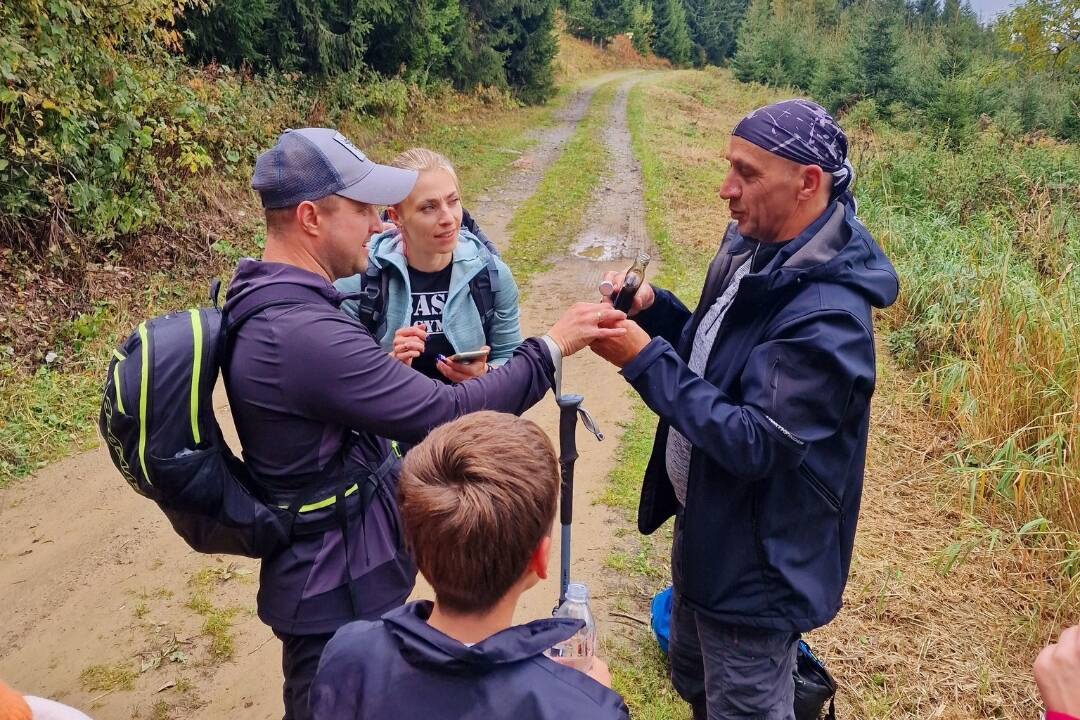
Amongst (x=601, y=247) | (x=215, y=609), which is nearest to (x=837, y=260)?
(x=215, y=609)

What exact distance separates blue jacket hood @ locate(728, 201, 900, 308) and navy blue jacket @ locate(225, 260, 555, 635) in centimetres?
70

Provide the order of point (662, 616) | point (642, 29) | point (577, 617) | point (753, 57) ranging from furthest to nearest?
1. point (642, 29)
2. point (753, 57)
3. point (662, 616)
4. point (577, 617)

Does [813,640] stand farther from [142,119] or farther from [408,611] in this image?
[142,119]

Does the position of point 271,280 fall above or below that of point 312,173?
below

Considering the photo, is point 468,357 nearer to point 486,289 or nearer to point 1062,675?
point 486,289

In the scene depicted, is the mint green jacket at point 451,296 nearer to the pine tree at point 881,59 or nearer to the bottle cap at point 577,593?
the bottle cap at point 577,593

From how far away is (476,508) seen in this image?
1.41 m

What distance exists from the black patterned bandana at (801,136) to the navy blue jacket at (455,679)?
1.42 metres

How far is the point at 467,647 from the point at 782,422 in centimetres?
102

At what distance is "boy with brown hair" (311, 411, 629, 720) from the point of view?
1.35 meters

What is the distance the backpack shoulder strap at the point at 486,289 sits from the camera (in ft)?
10.2

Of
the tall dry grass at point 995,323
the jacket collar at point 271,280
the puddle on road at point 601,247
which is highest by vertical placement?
the jacket collar at point 271,280

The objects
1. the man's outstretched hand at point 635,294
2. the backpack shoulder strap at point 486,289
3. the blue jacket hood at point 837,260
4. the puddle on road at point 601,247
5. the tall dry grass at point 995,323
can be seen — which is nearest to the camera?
the blue jacket hood at point 837,260

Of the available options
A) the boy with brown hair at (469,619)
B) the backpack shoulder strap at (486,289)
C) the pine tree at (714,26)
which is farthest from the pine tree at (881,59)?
the pine tree at (714,26)
